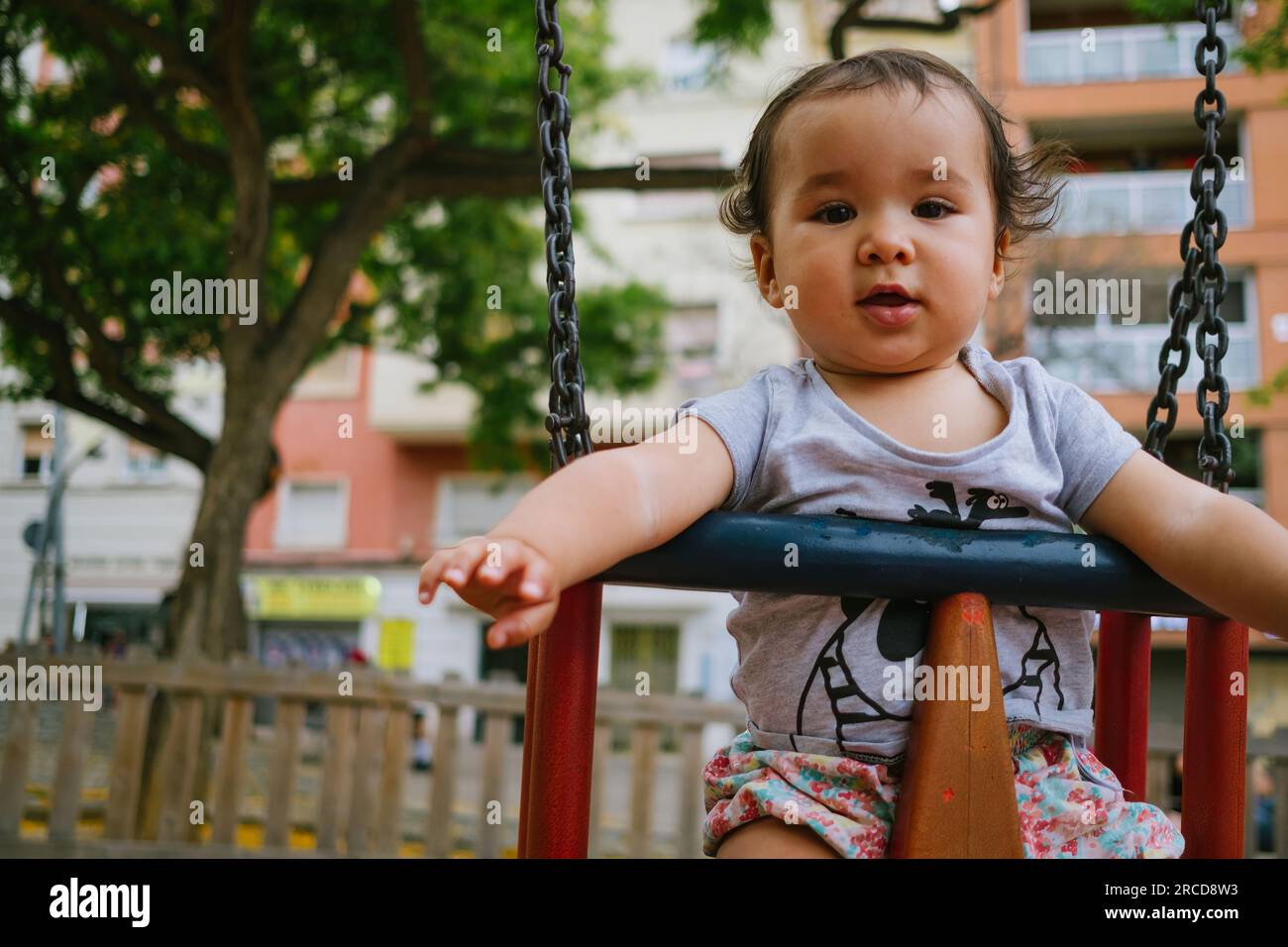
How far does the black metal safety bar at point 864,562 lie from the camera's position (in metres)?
1.17

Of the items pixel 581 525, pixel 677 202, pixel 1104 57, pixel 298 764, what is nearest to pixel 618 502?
pixel 581 525

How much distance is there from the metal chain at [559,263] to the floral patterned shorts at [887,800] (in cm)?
39

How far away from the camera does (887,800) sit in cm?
122

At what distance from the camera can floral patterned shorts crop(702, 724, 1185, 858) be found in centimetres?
119

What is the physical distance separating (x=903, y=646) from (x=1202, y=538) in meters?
0.33

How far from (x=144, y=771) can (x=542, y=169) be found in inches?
196

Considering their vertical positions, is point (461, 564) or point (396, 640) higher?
point (396, 640)

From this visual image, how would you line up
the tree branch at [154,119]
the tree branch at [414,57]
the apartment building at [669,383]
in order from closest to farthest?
the tree branch at [414,57] < the tree branch at [154,119] < the apartment building at [669,383]

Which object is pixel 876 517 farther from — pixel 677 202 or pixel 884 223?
pixel 677 202

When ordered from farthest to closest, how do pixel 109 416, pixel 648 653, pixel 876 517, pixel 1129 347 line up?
pixel 648 653, pixel 1129 347, pixel 109 416, pixel 876 517

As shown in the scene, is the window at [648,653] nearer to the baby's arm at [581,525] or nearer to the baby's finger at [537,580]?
the baby's arm at [581,525]

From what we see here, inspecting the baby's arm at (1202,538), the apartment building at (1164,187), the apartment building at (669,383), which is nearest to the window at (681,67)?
the apartment building at (669,383)

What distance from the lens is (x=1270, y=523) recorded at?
3.92ft
